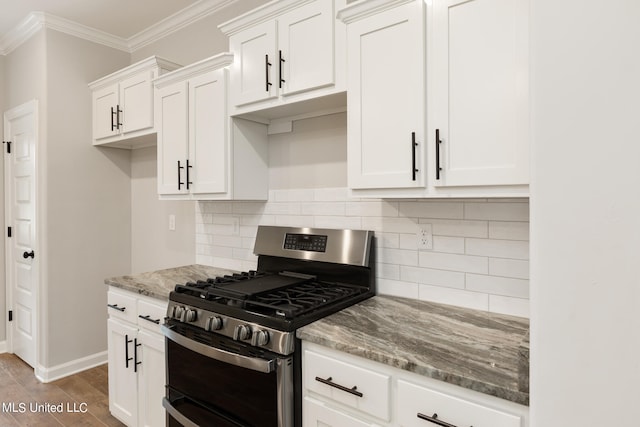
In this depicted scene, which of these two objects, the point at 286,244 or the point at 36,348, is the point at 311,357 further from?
the point at 36,348

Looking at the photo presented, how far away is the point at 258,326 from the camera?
1535 millimetres

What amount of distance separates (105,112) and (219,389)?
2.53 metres

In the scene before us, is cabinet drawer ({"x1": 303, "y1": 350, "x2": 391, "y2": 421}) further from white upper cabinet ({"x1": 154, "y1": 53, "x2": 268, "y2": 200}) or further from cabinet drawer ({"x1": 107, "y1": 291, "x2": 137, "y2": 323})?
cabinet drawer ({"x1": 107, "y1": 291, "x2": 137, "y2": 323})

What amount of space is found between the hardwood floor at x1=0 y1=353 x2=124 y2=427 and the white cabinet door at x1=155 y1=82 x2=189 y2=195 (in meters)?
1.57

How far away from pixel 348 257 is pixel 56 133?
8.67ft

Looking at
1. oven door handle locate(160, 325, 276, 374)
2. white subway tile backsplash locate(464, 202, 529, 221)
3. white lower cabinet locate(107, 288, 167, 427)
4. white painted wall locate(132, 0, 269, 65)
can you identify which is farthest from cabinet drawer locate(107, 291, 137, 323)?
white subway tile backsplash locate(464, 202, 529, 221)

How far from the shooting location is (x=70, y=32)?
3156 millimetres

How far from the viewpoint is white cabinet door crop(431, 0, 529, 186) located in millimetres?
1287

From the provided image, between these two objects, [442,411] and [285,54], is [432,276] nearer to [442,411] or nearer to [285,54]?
[442,411]

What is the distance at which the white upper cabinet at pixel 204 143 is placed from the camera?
2.26 meters

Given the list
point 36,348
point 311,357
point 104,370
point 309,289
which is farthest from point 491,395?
point 36,348

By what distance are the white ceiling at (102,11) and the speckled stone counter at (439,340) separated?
2.55 metres

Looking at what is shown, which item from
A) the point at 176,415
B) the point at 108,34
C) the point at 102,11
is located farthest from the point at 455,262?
the point at 108,34

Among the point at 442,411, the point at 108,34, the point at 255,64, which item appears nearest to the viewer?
the point at 442,411
